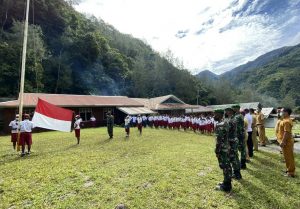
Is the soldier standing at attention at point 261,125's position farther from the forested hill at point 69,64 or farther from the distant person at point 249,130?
the forested hill at point 69,64

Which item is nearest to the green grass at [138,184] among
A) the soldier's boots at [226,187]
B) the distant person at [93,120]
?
the soldier's boots at [226,187]

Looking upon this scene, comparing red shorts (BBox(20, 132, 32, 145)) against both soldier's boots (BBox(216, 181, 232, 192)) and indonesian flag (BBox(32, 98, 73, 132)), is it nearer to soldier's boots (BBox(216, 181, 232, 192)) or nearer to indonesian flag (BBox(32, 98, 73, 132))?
indonesian flag (BBox(32, 98, 73, 132))

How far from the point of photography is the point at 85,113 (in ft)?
112

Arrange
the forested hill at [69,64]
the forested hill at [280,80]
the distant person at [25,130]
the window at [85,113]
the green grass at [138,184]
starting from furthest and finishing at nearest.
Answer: the forested hill at [280,80] → the forested hill at [69,64] → the window at [85,113] → the distant person at [25,130] → the green grass at [138,184]

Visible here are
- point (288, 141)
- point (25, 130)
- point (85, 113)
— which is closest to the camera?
point (288, 141)

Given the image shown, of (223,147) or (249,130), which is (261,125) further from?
(223,147)

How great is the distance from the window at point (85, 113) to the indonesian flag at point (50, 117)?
20.2 metres

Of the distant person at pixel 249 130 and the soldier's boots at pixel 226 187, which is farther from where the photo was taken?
the distant person at pixel 249 130

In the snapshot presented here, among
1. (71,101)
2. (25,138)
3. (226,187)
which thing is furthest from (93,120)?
(226,187)

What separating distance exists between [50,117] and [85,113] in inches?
829

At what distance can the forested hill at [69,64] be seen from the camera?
144 feet

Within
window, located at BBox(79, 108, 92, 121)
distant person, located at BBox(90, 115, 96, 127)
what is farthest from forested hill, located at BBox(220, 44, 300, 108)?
distant person, located at BBox(90, 115, 96, 127)

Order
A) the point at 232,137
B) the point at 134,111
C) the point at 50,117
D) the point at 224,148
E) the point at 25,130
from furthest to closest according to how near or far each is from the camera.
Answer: the point at 134,111 → the point at 50,117 → the point at 25,130 → the point at 232,137 → the point at 224,148

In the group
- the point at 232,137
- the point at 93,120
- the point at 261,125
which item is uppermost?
the point at 93,120
